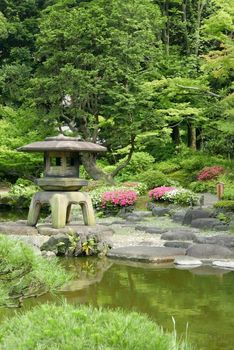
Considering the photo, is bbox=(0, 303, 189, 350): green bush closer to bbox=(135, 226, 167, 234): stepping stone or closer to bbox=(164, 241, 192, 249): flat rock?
bbox=(164, 241, 192, 249): flat rock

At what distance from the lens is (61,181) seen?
1147cm

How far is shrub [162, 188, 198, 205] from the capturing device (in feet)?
52.9

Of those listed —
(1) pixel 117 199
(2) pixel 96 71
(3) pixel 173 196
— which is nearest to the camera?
(3) pixel 173 196

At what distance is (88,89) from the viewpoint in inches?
762

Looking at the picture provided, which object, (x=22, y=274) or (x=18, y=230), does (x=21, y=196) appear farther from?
(x=22, y=274)

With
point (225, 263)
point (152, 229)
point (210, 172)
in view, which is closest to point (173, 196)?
point (210, 172)

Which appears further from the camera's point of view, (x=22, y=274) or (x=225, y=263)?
(x=225, y=263)

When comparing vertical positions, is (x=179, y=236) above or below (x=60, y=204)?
below

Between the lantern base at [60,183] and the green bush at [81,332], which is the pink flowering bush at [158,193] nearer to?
the lantern base at [60,183]

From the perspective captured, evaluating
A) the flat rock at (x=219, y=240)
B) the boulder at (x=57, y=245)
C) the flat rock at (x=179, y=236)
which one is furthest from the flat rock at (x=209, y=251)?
the boulder at (x=57, y=245)

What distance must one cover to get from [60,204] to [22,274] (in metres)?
7.76

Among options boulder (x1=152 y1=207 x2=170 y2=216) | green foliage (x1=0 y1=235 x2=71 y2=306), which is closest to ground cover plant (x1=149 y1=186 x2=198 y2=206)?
boulder (x1=152 y1=207 x2=170 y2=216)

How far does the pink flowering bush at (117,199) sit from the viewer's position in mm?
16547

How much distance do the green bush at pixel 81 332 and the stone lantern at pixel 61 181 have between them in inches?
337
